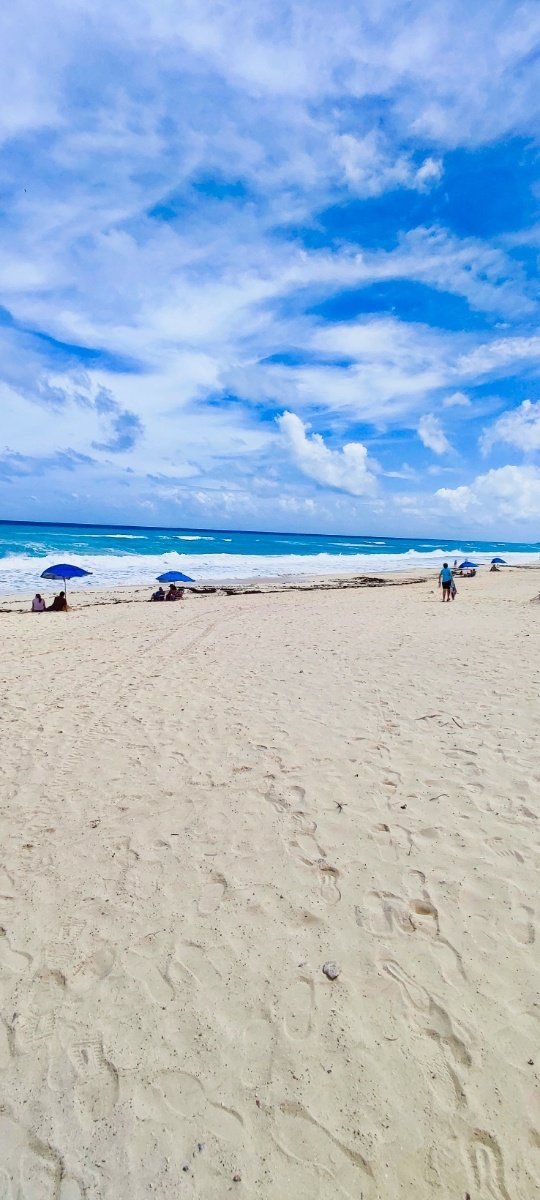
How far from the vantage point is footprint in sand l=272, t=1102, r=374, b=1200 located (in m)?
2.19

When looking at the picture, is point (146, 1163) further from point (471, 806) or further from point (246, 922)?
point (471, 806)

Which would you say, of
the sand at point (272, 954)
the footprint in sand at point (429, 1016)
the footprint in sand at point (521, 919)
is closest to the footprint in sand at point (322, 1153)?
the sand at point (272, 954)

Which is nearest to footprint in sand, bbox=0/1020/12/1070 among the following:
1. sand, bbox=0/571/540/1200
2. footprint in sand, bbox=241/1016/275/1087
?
sand, bbox=0/571/540/1200

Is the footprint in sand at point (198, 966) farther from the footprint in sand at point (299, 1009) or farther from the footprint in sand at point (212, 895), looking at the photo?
the footprint in sand at point (299, 1009)

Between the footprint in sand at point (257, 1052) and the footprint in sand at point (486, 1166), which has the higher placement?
the footprint in sand at point (486, 1166)

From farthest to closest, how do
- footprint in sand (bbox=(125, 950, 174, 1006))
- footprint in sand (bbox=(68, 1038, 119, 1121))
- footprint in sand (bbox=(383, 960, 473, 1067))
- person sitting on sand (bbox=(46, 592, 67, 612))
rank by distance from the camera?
person sitting on sand (bbox=(46, 592, 67, 612)) → footprint in sand (bbox=(125, 950, 174, 1006)) → footprint in sand (bbox=(383, 960, 473, 1067)) → footprint in sand (bbox=(68, 1038, 119, 1121))

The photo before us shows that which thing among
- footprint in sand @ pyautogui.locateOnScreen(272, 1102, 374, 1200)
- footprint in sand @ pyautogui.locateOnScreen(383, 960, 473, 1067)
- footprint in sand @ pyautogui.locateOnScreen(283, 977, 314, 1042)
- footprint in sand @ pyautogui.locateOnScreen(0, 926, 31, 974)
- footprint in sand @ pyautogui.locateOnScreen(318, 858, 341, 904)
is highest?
footprint in sand @ pyautogui.locateOnScreen(318, 858, 341, 904)

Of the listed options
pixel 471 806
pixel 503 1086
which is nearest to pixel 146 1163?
pixel 503 1086

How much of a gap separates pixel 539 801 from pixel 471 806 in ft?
2.06

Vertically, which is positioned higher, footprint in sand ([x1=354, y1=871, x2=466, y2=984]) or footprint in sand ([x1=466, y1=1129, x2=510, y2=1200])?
footprint in sand ([x1=354, y1=871, x2=466, y2=984])

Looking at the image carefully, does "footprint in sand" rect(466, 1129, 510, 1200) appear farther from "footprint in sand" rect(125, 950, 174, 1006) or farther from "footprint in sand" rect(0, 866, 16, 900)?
"footprint in sand" rect(0, 866, 16, 900)

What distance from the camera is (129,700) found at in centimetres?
818

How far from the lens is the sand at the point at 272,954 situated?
2.32 metres

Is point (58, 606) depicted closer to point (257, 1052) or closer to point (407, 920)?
point (407, 920)
